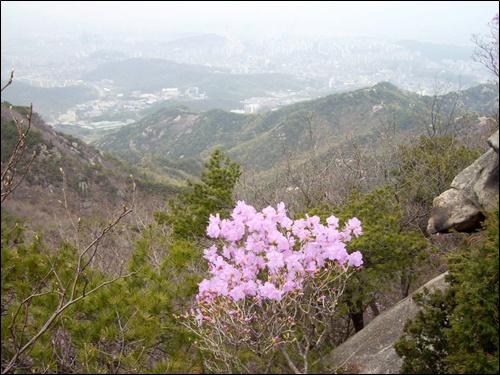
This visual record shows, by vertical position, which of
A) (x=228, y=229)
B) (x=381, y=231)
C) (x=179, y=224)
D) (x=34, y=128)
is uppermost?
(x=228, y=229)

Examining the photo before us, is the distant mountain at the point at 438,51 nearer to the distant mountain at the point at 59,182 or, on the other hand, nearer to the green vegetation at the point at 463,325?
the distant mountain at the point at 59,182

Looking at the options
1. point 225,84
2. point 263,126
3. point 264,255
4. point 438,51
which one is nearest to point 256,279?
point 264,255

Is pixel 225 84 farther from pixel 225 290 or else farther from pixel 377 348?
pixel 225 290

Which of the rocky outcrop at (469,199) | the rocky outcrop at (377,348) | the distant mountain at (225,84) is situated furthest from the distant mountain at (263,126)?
the distant mountain at (225,84)

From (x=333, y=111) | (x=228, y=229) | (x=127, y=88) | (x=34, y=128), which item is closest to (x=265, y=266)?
(x=228, y=229)

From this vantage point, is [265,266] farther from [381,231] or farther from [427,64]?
[427,64]
